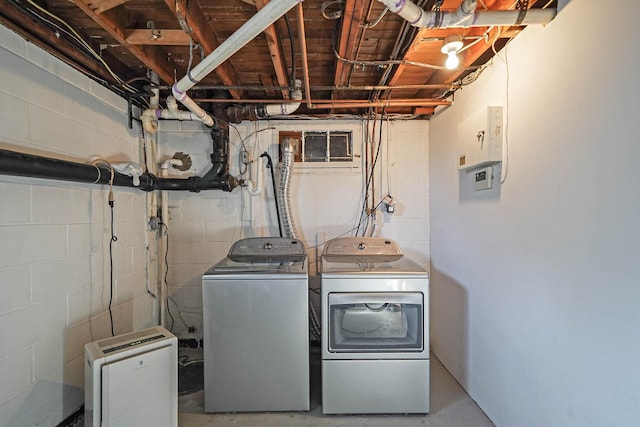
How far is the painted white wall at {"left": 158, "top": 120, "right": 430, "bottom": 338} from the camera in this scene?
2.85 m

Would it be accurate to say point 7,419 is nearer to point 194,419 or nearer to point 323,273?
point 194,419

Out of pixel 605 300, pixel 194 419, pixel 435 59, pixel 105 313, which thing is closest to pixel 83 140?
pixel 105 313

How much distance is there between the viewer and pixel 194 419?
6.31 ft

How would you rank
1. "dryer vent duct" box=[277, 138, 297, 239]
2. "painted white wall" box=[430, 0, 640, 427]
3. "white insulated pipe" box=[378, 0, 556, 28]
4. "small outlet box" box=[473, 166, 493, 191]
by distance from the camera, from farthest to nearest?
"dryer vent duct" box=[277, 138, 297, 239]
"small outlet box" box=[473, 166, 493, 191]
"white insulated pipe" box=[378, 0, 556, 28]
"painted white wall" box=[430, 0, 640, 427]

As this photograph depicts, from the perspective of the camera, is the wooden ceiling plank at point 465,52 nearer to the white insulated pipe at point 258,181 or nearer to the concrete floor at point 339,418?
the white insulated pipe at point 258,181

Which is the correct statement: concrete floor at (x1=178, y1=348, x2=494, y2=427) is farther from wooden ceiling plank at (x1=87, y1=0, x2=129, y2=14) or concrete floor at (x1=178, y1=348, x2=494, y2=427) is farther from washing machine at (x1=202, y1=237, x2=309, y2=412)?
wooden ceiling plank at (x1=87, y1=0, x2=129, y2=14)

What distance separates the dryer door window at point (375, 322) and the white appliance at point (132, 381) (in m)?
1.00

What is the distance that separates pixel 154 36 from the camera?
5.40ft

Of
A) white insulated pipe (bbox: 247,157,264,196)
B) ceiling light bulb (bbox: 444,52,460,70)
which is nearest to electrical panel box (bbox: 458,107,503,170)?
ceiling light bulb (bbox: 444,52,460,70)

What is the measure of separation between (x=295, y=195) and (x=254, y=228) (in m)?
0.52

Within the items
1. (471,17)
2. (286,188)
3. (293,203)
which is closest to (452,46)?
(471,17)

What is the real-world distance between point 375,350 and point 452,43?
190 centimetres

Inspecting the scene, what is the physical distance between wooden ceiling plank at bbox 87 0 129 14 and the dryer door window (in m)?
1.91

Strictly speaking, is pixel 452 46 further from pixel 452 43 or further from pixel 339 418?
pixel 339 418
